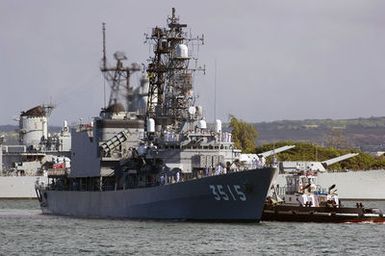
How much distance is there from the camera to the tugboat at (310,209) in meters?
71.6

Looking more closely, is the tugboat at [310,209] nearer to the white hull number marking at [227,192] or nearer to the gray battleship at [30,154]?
the white hull number marking at [227,192]

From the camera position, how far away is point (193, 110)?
73.4 metres

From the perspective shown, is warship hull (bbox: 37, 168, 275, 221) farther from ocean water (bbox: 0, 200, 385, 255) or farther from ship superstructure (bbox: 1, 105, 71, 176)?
ship superstructure (bbox: 1, 105, 71, 176)

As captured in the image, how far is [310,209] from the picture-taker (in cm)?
7188

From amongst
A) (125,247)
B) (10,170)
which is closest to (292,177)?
(125,247)

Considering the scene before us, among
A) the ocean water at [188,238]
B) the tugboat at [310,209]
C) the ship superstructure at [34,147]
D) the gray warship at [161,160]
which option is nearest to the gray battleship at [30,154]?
the ship superstructure at [34,147]

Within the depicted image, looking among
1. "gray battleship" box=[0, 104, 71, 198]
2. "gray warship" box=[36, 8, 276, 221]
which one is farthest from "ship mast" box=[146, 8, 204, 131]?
"gray battleship" box=[0, 104, 71, 198]

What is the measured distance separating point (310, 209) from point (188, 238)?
1424cm

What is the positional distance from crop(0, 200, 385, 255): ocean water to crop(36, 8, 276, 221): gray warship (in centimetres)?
143

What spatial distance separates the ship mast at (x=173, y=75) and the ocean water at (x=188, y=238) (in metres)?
7.89

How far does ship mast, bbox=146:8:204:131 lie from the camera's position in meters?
75.7

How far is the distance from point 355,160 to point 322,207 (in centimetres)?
8833

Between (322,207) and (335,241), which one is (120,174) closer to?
(322,207)

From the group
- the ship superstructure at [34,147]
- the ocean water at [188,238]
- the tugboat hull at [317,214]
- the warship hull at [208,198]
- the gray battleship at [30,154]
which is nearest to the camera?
the ocean water at [188,238]
